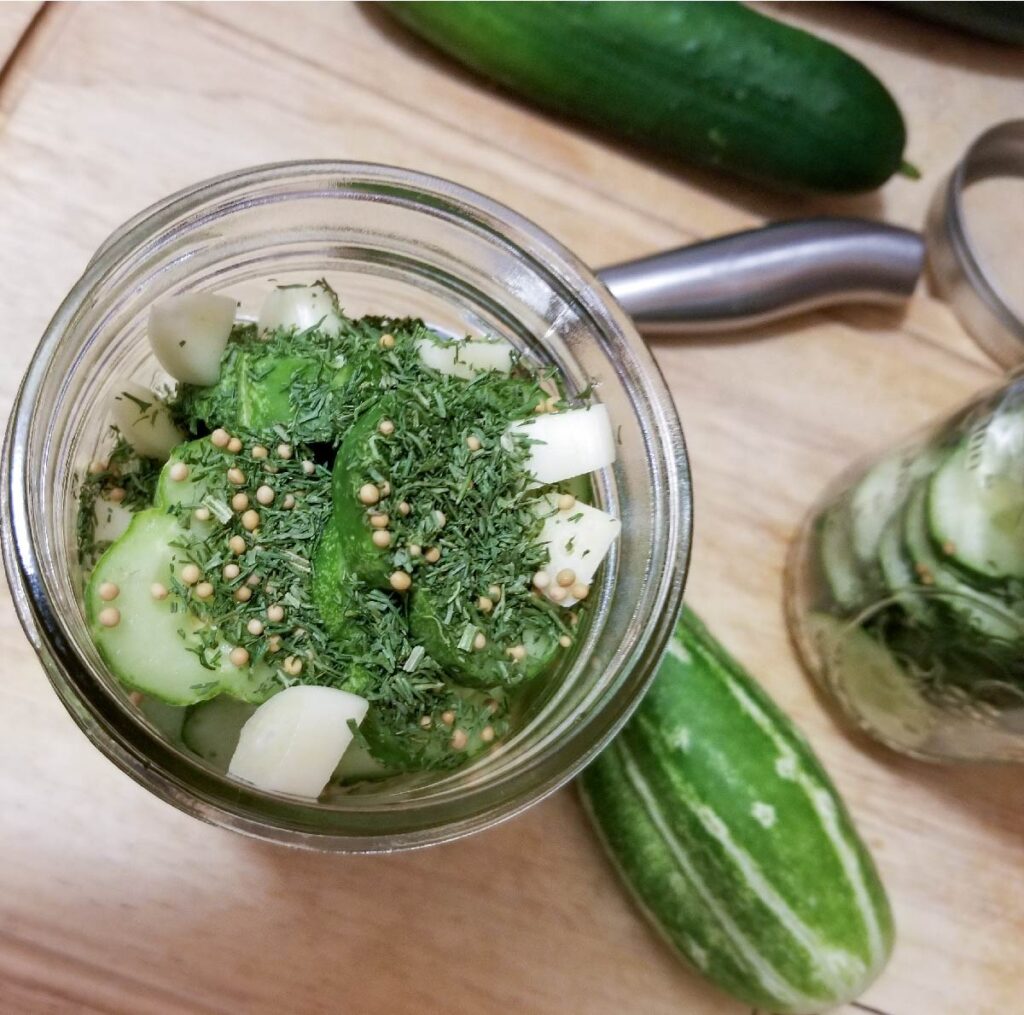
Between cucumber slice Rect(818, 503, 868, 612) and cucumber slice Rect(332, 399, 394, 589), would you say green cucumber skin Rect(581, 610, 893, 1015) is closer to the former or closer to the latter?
cucumber slice Rect(818, 503, 868, 612)

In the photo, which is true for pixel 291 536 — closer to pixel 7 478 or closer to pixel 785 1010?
pixel 7 478

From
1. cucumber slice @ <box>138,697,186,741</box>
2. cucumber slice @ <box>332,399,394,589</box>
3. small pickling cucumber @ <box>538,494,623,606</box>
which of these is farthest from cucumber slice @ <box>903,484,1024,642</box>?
cucumber slice @ <box>138,697,186,741</box>

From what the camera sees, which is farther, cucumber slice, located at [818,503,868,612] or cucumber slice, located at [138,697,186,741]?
cucumber slice, located at [818,503,868,612]

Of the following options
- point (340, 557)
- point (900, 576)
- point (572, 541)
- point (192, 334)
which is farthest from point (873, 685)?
point (192, 334)

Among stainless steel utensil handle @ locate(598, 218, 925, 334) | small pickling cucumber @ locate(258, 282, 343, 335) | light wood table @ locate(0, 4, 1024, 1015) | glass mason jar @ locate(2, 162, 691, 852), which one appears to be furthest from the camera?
stainless steel utensil handle @ locate(598, 218, 925, 334)

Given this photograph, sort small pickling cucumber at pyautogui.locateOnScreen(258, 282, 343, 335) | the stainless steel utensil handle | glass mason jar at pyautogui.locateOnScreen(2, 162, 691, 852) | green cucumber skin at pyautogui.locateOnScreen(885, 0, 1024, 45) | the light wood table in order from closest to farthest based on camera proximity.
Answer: glass mason jar at pyautogui.locateOnScreen(2, 162, 691, 852)
small pickling cucumber at pyautogui.locateOnScreen(258, 282, 343, 335)
the light wood table
the stainless steel utensil handle
green cucumber skin at pyautogui.locateOnScreen(885, 0, 1024, 45)

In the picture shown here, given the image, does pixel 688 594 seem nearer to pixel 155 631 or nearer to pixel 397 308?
pixel 397 308

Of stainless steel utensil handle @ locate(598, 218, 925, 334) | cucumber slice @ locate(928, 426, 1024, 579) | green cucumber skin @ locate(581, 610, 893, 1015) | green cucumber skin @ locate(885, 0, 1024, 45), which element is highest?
green cucumber skin @ locate(885, 0, 1024, 45)
